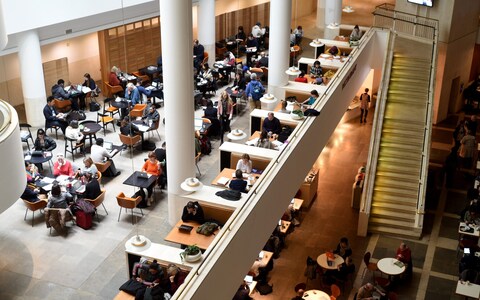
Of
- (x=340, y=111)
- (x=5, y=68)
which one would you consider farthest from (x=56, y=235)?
(x=340, y=111)

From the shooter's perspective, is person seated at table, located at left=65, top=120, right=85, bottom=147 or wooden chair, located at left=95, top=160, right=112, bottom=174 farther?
person seated at table, located at left=65, top=120, right=85, bottom=147

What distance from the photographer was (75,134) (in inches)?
632

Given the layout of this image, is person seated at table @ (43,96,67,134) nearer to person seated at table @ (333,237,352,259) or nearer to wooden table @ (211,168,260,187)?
wooden table @ (211,168,260,187)

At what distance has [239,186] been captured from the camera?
12.7 meters

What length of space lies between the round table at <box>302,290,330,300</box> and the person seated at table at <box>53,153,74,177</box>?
5700 millimetres

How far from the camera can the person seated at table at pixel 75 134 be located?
52.6ft

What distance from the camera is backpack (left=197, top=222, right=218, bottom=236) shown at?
458 inches

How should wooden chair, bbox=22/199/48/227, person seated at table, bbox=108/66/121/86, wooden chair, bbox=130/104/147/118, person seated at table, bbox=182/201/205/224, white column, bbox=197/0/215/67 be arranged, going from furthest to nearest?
white column, bbox=197/0/215/67
person seated at table, bbox=108/66/121/86
wooden chair, bbox=130/104/147/118
wooden chair, bbox=22/199/48/227
person seated at table, bbox=182/201/205/224

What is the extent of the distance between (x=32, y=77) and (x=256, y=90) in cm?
620

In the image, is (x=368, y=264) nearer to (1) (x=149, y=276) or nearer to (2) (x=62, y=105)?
(1) (x=149, y=276)

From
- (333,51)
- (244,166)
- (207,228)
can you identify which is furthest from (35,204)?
(333,51)

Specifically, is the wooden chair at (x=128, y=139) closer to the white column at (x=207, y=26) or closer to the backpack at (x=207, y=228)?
the backpack at (x=207, y=228)

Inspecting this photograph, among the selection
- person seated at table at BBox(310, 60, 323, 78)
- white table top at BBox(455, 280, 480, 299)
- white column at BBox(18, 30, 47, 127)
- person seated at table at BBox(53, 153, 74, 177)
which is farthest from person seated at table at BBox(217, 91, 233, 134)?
white table top at BBox(455, 280, 480, 299)

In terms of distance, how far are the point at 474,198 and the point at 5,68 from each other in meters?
12.9
